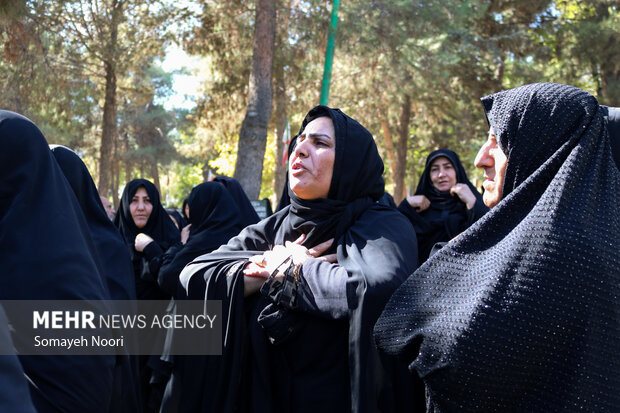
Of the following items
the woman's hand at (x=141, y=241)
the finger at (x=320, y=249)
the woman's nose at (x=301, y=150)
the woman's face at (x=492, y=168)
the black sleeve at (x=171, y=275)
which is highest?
the woman's nose at (x=301, y=150)

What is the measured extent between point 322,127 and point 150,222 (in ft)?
10.7

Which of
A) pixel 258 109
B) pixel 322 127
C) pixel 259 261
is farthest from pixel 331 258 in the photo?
pixel 258 109

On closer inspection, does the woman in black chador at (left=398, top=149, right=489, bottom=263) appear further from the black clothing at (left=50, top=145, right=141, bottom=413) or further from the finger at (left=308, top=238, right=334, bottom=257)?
the black clothing at (left=50, top=145, right=141, bottom=413)

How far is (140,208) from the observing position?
222 inches

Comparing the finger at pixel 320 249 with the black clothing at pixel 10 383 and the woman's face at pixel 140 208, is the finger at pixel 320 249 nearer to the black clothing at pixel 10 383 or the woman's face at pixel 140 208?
the black clothing at pixel 10 383

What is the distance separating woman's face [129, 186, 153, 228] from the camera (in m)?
5.63

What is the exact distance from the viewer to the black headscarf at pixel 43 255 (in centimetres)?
178

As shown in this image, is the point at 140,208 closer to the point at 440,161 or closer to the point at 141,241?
the point at 141,241

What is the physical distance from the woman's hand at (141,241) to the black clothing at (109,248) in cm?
217

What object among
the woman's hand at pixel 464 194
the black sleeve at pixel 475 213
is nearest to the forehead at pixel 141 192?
the woman's hand at pixel 464 194

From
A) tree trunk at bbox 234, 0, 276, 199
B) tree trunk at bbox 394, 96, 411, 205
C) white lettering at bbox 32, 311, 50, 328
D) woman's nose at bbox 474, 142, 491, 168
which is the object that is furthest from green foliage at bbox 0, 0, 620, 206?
woman's nose at bbox 474, 142, 491, 168

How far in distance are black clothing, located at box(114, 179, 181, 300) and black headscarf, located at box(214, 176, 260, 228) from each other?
766 mm

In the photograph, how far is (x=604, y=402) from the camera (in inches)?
58.9

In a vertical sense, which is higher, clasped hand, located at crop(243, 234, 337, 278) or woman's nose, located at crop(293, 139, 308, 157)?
woman's nose, located at crop(293, 139, 308, 157)
